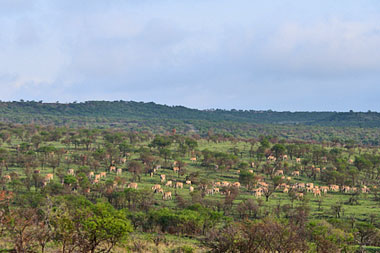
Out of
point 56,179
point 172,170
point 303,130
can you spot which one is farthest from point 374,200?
point 303,130

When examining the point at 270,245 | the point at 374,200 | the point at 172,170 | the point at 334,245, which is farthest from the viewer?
the point at 172,170

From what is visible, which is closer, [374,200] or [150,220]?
[150,220]

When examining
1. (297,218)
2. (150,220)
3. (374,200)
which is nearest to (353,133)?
(374,200)

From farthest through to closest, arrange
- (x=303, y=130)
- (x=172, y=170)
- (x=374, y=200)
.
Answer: (x=303, y=130), (x=172, y=170), (x=374, y=200)

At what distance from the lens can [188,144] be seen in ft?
297

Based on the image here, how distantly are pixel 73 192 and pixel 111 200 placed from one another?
561 cm

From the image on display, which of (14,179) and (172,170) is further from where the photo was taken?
(172,170)

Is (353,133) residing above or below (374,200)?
above

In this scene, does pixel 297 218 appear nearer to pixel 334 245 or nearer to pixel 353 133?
pixel 334 245

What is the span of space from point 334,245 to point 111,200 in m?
32.5

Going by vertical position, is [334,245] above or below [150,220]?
above

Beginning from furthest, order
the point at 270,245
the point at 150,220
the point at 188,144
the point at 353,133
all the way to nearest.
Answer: the point at 353,133 → the point at 188,144 → the point at 150,220 → the point at 270,245

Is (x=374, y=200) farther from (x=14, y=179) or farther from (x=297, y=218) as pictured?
(x=14, y=179)

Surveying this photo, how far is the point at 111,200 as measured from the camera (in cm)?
5109
